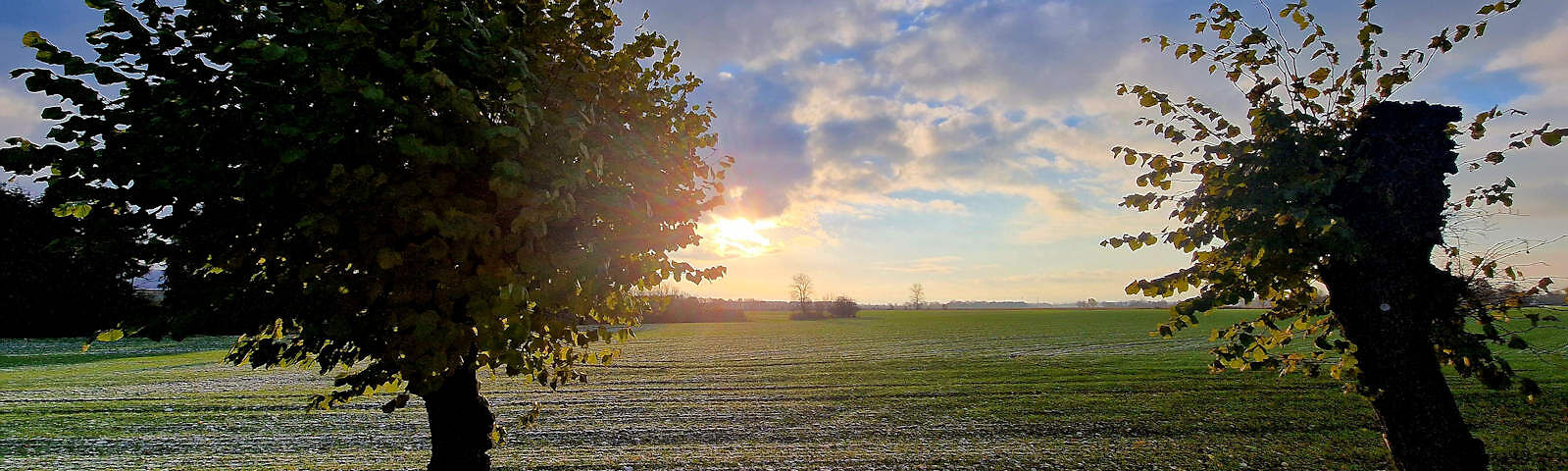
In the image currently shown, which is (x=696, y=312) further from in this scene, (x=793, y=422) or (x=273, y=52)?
(x=273, y=52)

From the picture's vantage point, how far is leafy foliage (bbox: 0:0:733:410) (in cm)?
442

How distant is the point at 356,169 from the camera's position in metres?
4.41

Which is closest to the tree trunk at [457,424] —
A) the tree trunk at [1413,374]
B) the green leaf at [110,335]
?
the green leaf at [110,335]

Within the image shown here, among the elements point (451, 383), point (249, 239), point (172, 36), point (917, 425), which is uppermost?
point (172, 36)

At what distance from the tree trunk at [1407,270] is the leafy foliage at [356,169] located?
626 centimetres

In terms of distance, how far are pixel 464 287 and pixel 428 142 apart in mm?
1016

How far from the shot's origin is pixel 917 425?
16234 mm

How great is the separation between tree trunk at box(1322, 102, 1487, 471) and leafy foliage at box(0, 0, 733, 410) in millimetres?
Result: 6261

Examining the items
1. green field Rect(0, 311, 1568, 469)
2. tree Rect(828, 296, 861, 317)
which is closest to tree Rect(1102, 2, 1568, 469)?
green field Rect(0, 311, 1568, 469)

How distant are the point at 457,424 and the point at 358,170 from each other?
3.04m

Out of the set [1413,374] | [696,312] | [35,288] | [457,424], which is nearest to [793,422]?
[457,424]

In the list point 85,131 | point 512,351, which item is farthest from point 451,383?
point 85,131

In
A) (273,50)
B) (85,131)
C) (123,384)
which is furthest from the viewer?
(123,384)

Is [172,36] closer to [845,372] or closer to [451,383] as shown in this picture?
[451,383]
